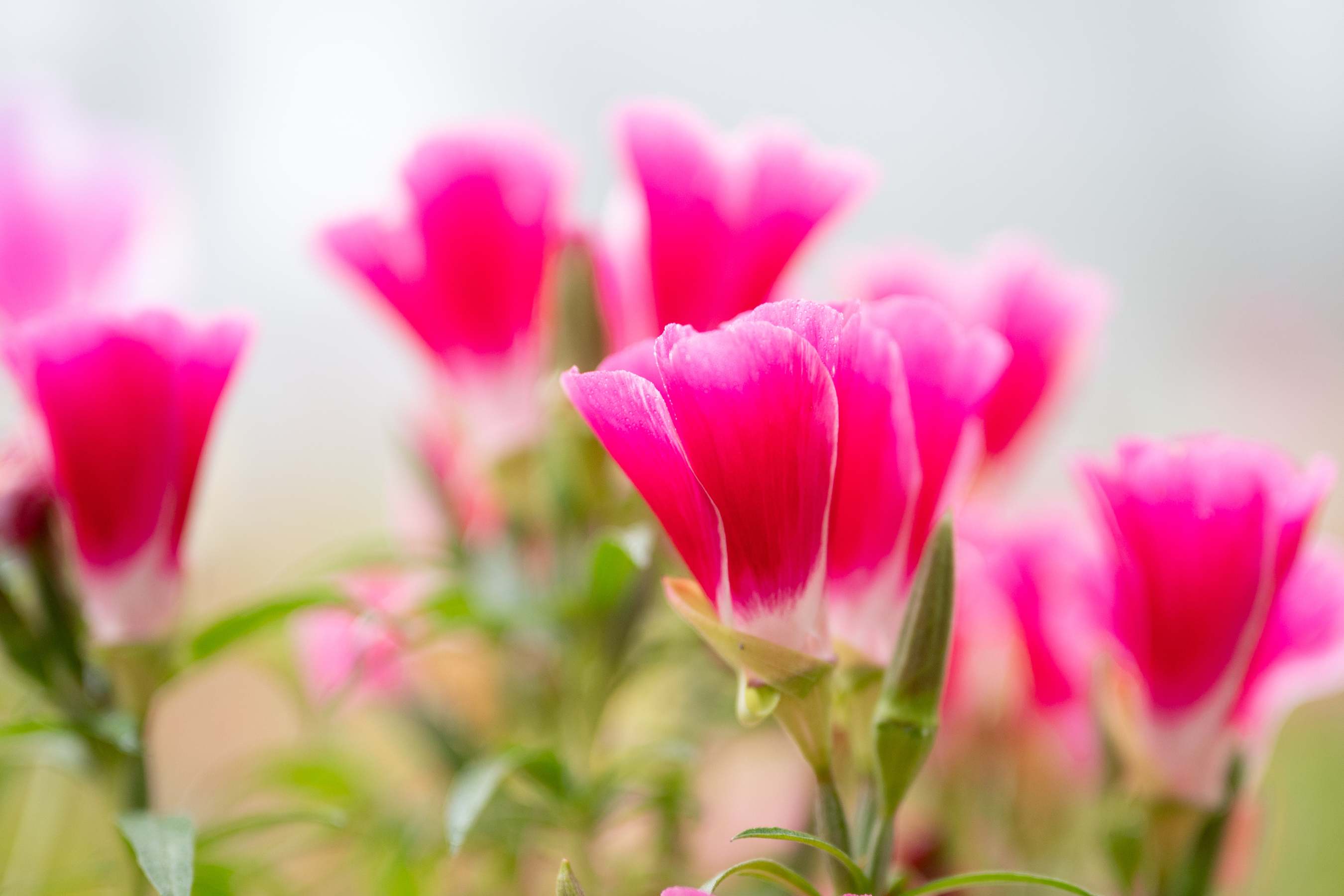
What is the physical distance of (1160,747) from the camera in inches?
18.0

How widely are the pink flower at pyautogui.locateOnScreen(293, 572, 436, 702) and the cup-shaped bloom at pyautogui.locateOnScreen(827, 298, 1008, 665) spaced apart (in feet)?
0.91

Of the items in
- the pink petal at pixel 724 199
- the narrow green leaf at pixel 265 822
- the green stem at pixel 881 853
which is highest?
the pink petal at pixel 724 199

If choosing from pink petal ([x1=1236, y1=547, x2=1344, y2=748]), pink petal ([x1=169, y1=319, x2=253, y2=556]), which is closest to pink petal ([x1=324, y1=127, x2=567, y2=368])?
pink petal ([x1=169, y1=319, x2=253, y2=556])

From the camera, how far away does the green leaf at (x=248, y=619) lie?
0.47 metres

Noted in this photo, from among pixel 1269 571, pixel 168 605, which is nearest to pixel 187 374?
pixel 168 605

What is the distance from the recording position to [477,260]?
0.53 metres

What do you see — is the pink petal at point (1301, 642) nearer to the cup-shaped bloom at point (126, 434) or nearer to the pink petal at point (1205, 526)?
the pink petal at point (1205, 526)

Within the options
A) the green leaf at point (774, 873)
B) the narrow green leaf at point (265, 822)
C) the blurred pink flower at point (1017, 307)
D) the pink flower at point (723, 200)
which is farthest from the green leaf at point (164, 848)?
the blurred pink flower at point (1017, 307)

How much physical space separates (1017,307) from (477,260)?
243mm

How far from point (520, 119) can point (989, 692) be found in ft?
1.21

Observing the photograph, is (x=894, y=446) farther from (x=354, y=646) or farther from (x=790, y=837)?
(x=354, y=646)

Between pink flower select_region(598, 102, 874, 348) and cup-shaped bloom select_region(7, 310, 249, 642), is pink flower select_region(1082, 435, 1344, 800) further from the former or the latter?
cup-shaped bloom select_region(7, 310, 249, 642)

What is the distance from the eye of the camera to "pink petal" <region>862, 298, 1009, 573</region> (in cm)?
37

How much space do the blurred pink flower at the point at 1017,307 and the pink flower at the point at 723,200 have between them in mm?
95
